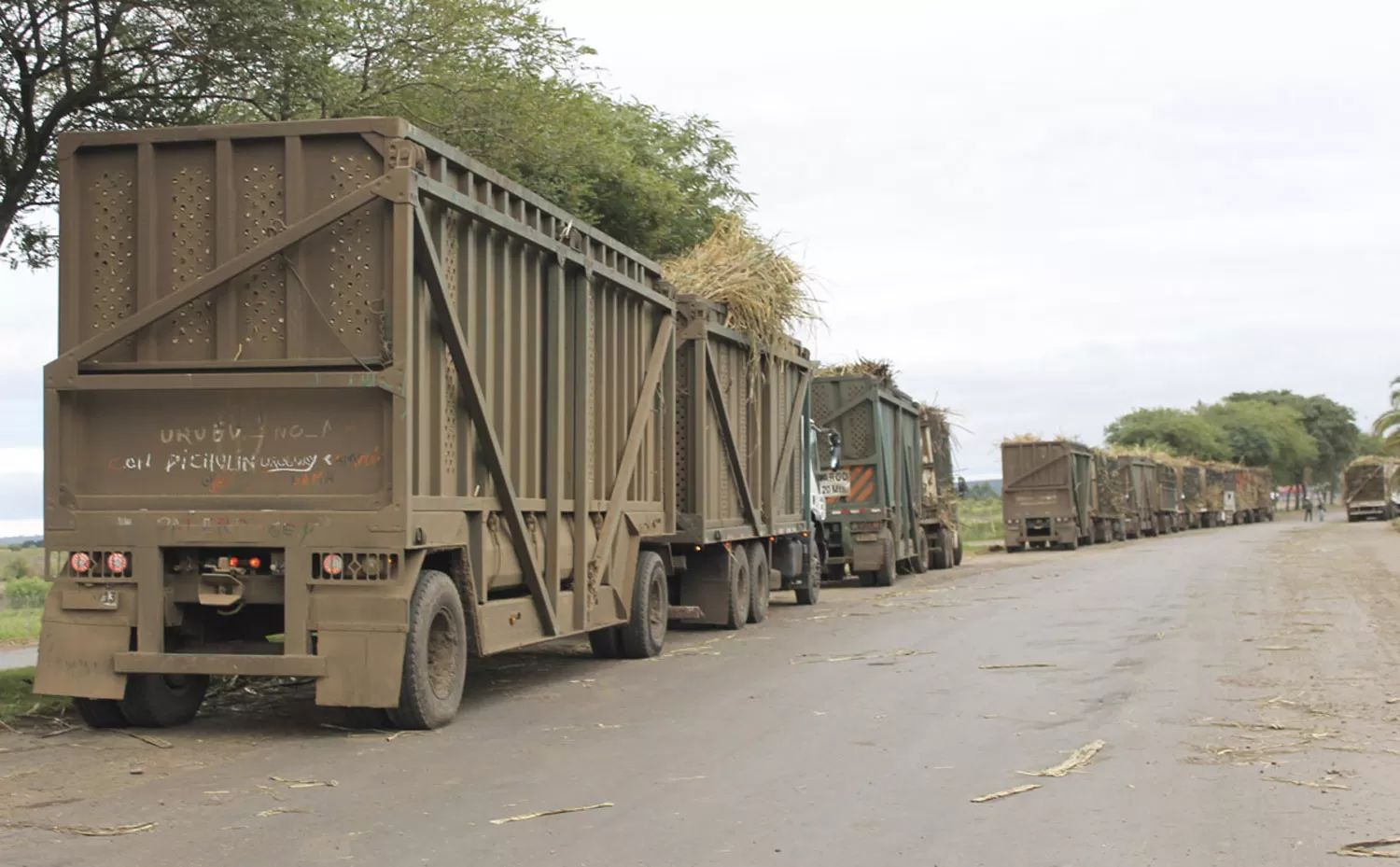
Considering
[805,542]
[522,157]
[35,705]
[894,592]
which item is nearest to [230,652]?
[35,705]

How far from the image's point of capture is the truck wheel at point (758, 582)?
55.0 ft

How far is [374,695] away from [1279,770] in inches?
200

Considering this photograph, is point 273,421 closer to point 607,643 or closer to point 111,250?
point 111,250

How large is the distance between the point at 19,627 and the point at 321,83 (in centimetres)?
1252

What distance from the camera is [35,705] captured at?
9.67 m

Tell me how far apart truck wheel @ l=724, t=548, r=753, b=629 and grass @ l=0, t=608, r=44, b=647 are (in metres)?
8.12

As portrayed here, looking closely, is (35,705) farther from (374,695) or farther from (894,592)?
(894,592)

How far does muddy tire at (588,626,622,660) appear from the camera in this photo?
1289 centimetres

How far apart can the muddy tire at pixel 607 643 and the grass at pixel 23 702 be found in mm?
4704

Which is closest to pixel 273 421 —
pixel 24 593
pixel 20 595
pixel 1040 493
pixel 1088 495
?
pixel 20 595

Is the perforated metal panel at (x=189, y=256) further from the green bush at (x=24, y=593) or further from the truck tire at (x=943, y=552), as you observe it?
the green bush at (x=24, y=593)

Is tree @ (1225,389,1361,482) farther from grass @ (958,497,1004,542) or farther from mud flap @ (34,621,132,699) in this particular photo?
mud flap @ (34,621,132,699)

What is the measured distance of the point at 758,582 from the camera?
17.1 metres

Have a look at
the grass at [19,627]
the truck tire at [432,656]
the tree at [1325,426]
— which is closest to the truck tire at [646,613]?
the truck tire at [432,656]
